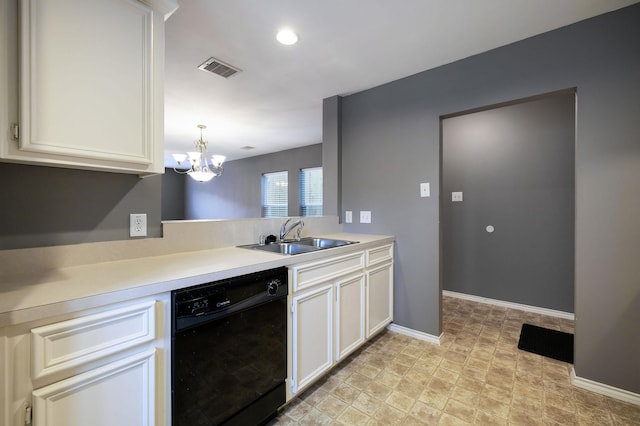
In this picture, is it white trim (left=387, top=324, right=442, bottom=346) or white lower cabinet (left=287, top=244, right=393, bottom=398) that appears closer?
white lower cabinet (left=287, top=244, right=393, bottom=398)

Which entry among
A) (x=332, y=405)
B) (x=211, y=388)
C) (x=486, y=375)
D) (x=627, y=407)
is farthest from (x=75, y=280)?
(x=627, y=407)

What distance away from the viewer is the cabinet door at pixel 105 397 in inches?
33.4

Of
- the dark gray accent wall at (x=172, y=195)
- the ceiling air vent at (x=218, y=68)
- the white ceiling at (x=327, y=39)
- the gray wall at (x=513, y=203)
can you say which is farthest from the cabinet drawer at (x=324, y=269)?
the dark gray accent wall at (x=172, y=195)

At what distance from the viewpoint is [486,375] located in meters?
1.97

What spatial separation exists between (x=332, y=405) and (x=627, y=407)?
179 centimetres

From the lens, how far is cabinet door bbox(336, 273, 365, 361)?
1951 mm

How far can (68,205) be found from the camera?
1317 millimetres

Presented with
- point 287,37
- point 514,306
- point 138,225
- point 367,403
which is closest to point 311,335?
point 367,403

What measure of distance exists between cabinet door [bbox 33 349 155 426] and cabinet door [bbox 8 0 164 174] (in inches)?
31.8

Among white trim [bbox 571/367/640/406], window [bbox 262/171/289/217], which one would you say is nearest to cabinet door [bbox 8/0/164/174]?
white trim [bbox 571/367/640/406]

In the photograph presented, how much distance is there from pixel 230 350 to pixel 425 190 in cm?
204

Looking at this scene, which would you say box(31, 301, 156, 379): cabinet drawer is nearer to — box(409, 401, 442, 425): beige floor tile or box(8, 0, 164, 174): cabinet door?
box(8, 0, 164, 174): cabinet door

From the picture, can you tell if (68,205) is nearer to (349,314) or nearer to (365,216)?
(349,314)

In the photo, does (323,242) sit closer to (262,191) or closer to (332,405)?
(332,405)
